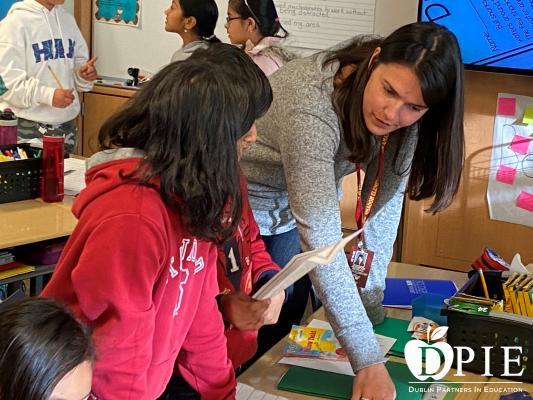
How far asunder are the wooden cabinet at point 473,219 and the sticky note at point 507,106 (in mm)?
28

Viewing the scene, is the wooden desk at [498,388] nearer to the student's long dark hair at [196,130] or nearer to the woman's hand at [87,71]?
the student's long dark hair at [196,130]

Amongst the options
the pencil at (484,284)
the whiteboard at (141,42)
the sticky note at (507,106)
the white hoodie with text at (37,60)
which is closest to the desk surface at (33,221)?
the white hoodie with text at (37,60)

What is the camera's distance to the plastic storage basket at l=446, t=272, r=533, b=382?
61.4 inches

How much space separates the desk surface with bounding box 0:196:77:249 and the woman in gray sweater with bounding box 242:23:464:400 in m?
0.83

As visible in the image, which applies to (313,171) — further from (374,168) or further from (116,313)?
(116,313)

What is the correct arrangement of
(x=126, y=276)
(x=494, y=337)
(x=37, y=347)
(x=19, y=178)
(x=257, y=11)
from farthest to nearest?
(x=257, y=11)
(x=19, y=178)
(x=494, y=337)
(x=126, y=276)
(x=37, y=347)

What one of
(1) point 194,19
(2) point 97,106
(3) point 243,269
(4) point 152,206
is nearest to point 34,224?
(3) point 243,269

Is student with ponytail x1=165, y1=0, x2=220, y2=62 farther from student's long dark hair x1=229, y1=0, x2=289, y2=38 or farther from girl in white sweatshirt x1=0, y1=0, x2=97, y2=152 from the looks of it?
girl in white sweatshirt x1=0, y1=0, x2=97, y2=152

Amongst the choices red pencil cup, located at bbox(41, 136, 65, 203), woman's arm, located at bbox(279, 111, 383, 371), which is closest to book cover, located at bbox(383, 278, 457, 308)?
woman's arm, located at bbox(279, 111, 383, 371)

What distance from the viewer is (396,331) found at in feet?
5.86

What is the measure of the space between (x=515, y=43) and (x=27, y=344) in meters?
3.04

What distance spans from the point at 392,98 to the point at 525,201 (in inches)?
92.4

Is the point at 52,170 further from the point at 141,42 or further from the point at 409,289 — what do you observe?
the point at 141,42

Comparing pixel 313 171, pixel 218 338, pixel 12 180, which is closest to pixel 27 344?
pixel 218 338
